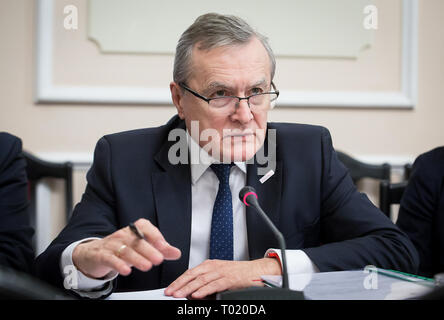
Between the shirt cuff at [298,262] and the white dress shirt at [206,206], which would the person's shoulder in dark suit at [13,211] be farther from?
the shirt cuff at [298,262]

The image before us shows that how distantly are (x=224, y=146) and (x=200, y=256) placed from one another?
327 mm

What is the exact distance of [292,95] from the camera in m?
2.26

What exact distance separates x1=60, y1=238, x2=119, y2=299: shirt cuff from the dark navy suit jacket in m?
0.10

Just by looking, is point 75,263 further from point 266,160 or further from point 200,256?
point 266,160

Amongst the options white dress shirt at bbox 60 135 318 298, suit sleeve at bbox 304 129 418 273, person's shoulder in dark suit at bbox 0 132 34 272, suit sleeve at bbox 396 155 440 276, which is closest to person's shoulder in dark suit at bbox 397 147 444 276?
suit sleeve at bbox 396 155 440 276

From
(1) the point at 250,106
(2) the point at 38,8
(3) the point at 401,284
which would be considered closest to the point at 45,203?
(2) the point at 38,8

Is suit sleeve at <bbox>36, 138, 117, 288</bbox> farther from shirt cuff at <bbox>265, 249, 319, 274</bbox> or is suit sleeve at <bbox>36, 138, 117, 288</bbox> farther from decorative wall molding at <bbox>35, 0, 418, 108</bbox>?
decorative wall molding at <bbox>35, 0, 418, 108</bbox>

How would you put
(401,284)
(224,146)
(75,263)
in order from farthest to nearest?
1. (224,146)
2. (75,263)
3. (401,284)

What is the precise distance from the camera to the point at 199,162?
139 centimetres

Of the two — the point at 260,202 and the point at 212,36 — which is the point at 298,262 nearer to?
the point at 260,202

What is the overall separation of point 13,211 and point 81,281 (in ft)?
1.83

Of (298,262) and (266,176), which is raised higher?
(266,176)

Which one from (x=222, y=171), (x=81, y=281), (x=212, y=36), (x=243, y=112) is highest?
(x=212, y=36)

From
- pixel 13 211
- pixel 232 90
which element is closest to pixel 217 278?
pixel 232 90
